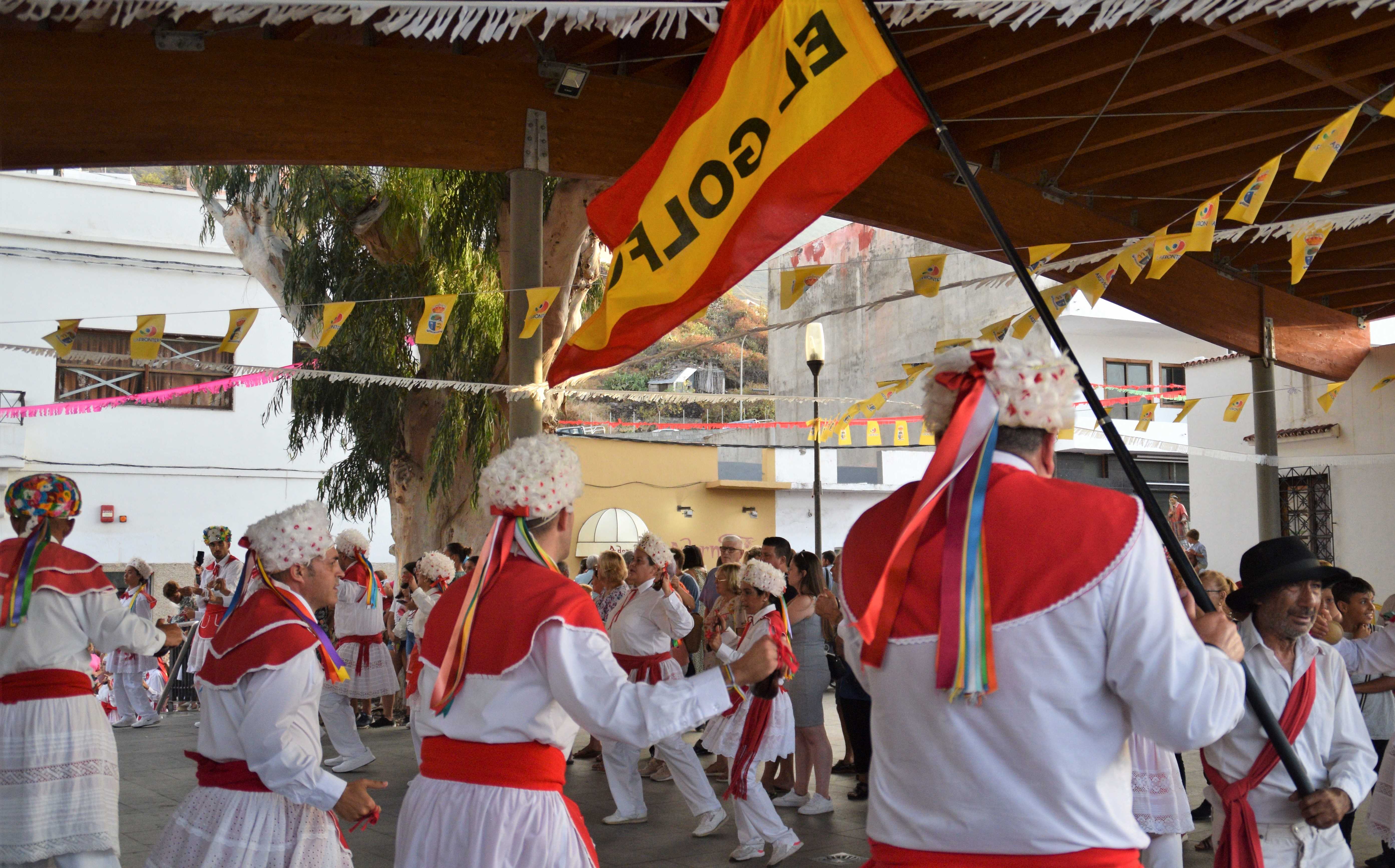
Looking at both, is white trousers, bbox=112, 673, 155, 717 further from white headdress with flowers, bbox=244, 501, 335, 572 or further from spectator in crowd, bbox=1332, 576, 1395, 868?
spectator in crowd, bbox=1332, 576, 1395, 868

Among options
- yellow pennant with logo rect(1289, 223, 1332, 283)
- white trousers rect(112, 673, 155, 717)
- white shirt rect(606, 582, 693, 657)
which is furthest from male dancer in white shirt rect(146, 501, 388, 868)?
white trousers rect(112, 673, 155, 717)

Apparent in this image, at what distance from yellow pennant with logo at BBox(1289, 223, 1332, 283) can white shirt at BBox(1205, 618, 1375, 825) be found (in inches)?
158

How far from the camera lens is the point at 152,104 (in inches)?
271

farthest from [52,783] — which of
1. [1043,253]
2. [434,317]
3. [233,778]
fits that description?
[1043,253]

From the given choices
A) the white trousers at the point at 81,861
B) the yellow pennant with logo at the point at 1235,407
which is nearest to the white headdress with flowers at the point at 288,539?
the white trousers at the point at 81,861

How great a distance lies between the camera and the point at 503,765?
10.8ft

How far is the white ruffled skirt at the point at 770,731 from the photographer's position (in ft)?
25.2

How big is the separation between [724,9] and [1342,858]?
3556 millimetres

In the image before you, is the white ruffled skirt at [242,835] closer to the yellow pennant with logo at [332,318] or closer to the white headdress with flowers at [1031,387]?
the white headdress with flowers at [1031,387]

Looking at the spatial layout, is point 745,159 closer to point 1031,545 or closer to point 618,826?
point 1031,545

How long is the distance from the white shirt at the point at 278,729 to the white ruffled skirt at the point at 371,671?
23.3 ft

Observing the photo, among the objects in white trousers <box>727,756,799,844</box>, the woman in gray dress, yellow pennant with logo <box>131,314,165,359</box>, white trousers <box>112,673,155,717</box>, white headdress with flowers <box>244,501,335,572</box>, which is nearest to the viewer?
white headdress with flowers <box>244,501,335,572</box>

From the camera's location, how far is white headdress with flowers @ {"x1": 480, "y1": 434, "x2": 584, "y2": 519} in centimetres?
352

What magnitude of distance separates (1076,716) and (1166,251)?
577 cm
